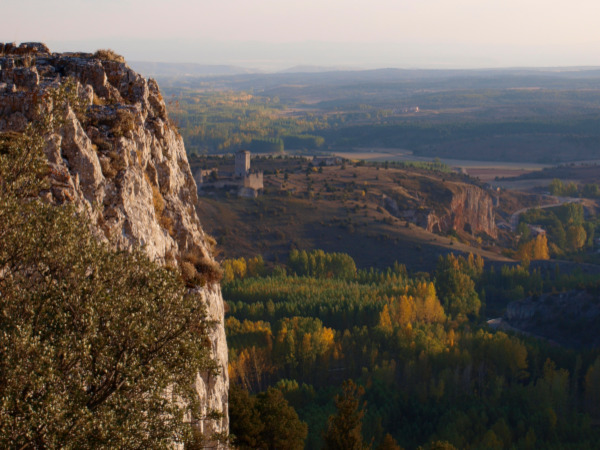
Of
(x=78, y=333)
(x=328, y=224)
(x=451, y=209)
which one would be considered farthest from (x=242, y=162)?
(x=78, y=333)

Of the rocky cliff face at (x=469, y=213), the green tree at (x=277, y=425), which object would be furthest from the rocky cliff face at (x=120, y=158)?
the rocky cliff face at (x=469, y=213)

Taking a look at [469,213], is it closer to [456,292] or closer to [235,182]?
[235,182]

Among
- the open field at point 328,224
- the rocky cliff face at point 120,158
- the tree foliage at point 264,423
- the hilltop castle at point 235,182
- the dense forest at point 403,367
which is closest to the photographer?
the rocky cliff face at point 120,158

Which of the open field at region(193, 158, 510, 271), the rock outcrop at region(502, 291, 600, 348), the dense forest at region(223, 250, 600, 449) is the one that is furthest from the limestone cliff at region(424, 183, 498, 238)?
the rock outcrop at region(502, 291, 600, 348)

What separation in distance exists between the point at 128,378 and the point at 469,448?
26972 millimetres

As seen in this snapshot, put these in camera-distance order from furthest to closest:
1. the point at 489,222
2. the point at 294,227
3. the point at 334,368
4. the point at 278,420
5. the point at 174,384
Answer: the point at 489,222 < the point at 294,227 < the point at 334,368 < the point at 278,420 < the point at 174,384

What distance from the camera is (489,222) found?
367 feet

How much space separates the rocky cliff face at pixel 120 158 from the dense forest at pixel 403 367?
7.29 m

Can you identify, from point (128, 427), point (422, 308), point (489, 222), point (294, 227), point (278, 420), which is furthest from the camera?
point (489, 222)

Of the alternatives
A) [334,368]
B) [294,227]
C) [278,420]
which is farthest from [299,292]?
[278,420]

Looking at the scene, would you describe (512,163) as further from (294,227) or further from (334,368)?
(334,368)

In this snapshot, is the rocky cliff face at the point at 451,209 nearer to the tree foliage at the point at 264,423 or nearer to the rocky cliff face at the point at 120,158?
the tree foliage at the point at 264,423

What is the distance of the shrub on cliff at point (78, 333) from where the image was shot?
13.3 meters

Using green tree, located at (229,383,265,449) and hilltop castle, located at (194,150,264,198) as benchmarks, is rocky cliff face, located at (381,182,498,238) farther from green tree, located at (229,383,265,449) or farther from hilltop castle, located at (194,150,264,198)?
green tree, located at (229,383,265,449)
